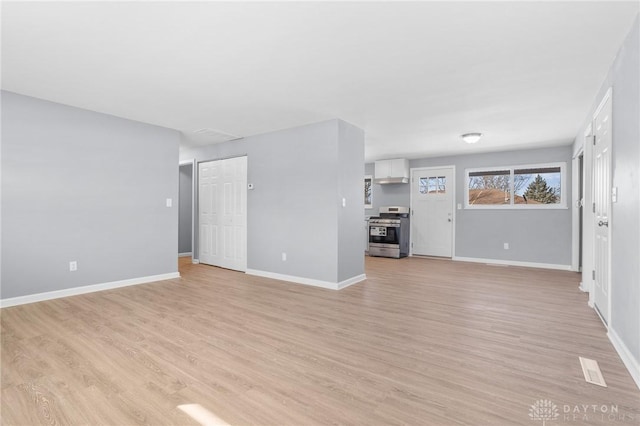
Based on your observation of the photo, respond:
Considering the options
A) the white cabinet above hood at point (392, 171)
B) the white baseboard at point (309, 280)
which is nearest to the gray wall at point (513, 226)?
the white cabinet above hood at point (392, 171)

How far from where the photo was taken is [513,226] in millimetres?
6551

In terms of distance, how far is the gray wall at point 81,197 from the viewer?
3.59 meters

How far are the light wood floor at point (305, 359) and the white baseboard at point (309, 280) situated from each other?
369 millimetres

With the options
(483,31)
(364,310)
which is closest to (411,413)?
(364,310)

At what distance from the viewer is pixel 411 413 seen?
1.70 metres

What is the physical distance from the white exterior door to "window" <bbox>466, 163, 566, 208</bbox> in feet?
16.1

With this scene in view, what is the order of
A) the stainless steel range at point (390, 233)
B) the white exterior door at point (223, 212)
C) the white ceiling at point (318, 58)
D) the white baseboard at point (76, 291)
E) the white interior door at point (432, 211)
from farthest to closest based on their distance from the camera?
1. the stainless steel range at point (390, 233)
2. the white interior door at point (432, 211)
3. the white exterior door at point (223, 212)
4. the white baseboard at point (76, 291)
5. the white ceiling at point (318, 58)

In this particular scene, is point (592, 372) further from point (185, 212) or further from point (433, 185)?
point (185, 212)

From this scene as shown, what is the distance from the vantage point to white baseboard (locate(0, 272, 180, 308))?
11.6 ft

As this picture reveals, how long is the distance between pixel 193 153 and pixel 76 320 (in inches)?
166

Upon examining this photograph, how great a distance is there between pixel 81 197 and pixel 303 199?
291cm

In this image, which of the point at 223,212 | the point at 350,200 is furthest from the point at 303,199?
the point at 223,212

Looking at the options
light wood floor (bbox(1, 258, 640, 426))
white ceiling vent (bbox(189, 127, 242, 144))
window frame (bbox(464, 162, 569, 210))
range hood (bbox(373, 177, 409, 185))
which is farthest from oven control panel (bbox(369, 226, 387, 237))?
white ceiling vent (bbox(189, 127, 242, 144))

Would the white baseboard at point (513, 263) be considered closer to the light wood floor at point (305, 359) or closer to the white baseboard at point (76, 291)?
the light wood floor at point (305, 359)
